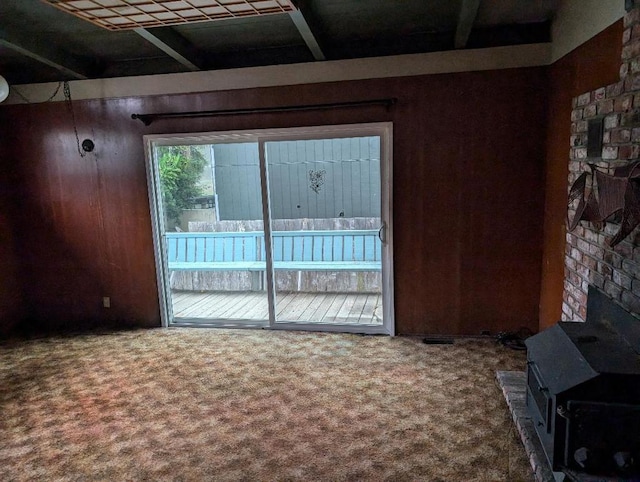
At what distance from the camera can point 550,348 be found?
1.97 m

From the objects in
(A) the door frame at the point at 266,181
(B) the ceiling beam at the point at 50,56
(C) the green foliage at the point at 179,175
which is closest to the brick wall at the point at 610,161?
(A) the door frame at the point at 266,181

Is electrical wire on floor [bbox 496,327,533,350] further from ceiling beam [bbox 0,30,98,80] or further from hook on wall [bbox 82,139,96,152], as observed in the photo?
ceiling beam [bbox 0,30,98,80]

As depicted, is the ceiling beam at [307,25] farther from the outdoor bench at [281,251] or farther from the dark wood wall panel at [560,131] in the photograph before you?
the outdoor bench at [281,251]

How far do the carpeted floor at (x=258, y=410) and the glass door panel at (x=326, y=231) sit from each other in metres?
0.84

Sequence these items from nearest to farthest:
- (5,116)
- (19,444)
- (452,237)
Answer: (19,444)
(452,237)
(5,116)

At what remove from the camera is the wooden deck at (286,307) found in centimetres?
443

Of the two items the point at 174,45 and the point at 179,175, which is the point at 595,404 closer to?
the point at 174,45

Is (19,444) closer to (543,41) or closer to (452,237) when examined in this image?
(452,237)

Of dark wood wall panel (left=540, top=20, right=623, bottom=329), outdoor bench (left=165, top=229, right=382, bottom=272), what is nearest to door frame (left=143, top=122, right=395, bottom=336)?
outdoor bench (left=165, top=229, right=382, bottom=272)

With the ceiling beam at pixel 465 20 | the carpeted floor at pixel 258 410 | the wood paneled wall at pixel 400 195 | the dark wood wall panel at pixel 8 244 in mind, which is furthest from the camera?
the dark wood wall panel at pixel 8 244

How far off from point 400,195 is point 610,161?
5.54 ft

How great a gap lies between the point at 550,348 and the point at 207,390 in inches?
85.1

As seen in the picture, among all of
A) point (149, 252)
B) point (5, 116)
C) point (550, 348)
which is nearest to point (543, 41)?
point (550, 348)

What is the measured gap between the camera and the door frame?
3.62 m
